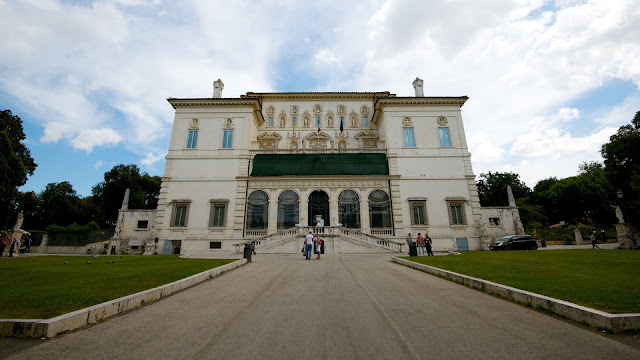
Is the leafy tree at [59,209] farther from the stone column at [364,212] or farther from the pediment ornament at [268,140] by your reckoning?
the stone column at [364,212]

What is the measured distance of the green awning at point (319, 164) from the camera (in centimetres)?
2841

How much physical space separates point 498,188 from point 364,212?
36324 mm

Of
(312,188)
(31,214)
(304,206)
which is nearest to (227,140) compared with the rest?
(312,188)

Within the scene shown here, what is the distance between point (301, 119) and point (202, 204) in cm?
1558

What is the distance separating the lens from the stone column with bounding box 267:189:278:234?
26.7m

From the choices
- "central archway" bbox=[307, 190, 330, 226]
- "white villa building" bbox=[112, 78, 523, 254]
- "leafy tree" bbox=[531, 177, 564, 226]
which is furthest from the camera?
"leafy tree" bbox=[531, 177, 564, 226]

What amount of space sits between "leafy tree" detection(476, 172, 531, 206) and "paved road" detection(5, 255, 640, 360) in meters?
50.1

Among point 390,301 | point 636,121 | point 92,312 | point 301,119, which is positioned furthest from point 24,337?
point 636,121

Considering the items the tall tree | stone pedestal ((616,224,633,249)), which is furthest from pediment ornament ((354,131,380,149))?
the tall tree

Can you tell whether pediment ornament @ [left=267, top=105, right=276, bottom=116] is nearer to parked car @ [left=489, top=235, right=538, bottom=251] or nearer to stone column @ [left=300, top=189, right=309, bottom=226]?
stone column @ [left=300, top=189, right=309, bottom=226]

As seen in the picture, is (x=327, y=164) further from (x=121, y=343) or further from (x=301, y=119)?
(x=121, y=343)

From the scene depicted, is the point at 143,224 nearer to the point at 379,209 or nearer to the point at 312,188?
the point at 312,188

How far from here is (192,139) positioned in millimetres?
29641

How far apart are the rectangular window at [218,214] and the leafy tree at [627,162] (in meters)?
41.8
